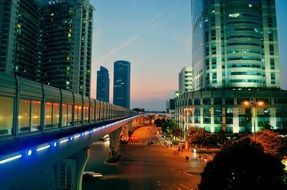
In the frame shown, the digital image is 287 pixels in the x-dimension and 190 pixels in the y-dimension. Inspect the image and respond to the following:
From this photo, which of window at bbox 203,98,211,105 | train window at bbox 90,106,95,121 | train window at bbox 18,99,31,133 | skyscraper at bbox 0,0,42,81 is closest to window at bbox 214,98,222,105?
window at bbox 203,98,211,105

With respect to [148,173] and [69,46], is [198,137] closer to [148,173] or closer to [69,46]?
[148,173]

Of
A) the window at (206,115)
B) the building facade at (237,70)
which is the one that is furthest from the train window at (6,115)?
the window at (206,115)

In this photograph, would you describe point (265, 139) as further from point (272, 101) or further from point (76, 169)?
point (272, 101)

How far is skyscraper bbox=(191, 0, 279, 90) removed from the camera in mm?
132875

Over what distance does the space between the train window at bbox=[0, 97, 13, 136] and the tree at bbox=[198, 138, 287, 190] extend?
52.5 feet

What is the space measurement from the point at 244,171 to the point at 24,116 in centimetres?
1662

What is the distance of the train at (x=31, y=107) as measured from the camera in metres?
16.4

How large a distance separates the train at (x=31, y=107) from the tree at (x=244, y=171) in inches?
519

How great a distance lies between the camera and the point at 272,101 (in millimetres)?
121438

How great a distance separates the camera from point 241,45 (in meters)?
133

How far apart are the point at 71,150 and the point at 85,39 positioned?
148 meters

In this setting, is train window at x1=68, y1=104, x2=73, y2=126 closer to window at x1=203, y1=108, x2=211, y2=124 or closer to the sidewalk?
the sidewalk

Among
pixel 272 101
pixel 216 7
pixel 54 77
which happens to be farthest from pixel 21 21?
pixel 272 101

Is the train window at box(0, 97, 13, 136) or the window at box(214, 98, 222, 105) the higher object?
the window at box(214, 98, 222, 105)
